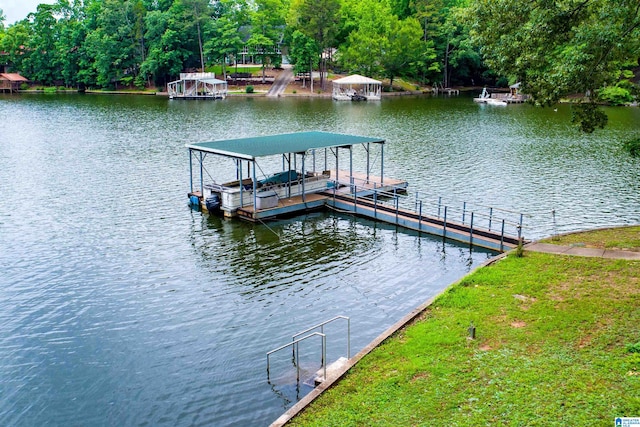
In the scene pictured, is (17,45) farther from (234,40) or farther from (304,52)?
(304,52)

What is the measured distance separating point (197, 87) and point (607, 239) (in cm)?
8646

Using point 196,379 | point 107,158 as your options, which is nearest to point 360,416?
point 196,379

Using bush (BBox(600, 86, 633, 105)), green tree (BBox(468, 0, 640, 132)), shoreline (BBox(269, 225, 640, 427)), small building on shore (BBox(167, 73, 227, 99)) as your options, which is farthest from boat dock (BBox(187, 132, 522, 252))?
small building on shore (BBox(167, 73, 227, 99))

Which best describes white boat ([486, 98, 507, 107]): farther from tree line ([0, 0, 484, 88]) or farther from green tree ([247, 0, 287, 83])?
green tree ([247, 0, 287, 83])

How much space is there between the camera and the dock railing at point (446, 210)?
25812 mm

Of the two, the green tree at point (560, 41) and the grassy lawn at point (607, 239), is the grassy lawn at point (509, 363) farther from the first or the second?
the green tree at point (560, 41)

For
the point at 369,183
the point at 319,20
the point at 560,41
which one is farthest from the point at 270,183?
the point at 319,20

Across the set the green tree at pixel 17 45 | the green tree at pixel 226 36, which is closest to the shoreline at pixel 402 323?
the green tree at pixel 226 36

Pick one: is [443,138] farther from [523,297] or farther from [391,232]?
[523,297]

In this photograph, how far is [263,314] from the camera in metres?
18.5

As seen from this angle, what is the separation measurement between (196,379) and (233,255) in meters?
9.63

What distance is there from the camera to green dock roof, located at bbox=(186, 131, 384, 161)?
93.7ft

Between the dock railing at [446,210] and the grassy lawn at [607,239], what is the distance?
2130 millimetres

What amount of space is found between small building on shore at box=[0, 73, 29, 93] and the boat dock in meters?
94.4
